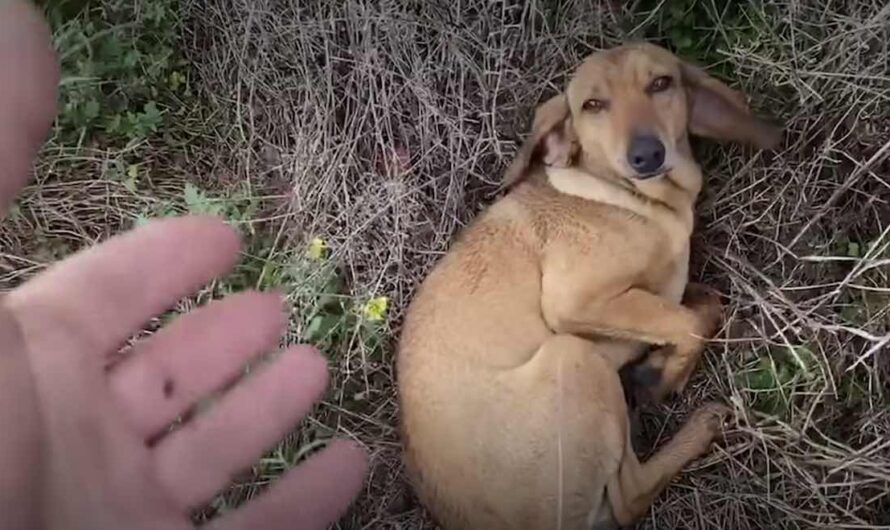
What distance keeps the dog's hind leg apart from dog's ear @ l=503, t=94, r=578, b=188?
1.20 meters

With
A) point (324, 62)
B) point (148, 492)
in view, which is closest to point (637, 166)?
point (324, 62)

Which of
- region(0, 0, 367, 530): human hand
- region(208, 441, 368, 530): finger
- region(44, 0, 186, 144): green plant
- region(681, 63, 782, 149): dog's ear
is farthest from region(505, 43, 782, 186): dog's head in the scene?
region(44, 0, 186, 144): green plant

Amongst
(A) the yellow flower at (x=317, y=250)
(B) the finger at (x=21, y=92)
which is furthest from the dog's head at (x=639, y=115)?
(B) the finger at (x=21, y=92)

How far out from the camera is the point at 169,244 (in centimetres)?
332

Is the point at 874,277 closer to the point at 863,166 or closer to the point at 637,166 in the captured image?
the point at 863,166

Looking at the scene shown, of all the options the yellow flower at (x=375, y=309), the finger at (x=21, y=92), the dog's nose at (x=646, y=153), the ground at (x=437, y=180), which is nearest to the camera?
the finger at (x=21, y=92)

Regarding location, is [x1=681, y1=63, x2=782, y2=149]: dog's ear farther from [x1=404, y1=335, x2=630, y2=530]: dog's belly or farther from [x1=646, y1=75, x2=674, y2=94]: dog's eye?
[x1=404, y1=335, x2=630, y2=530]: dog's belly

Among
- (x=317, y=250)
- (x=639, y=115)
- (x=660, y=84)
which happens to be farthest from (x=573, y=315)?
(x=317, y=250)

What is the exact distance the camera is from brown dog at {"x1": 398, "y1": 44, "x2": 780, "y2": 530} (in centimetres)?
402

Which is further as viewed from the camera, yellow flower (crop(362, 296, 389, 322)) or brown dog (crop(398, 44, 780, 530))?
yellow flower (crop(362, 296, 389, 322))

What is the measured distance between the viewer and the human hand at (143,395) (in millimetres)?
3111

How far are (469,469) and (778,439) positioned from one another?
1.28 metres

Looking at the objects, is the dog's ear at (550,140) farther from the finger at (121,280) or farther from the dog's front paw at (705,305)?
the finger at (121,280)

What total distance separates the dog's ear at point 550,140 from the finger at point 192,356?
5.19ft
